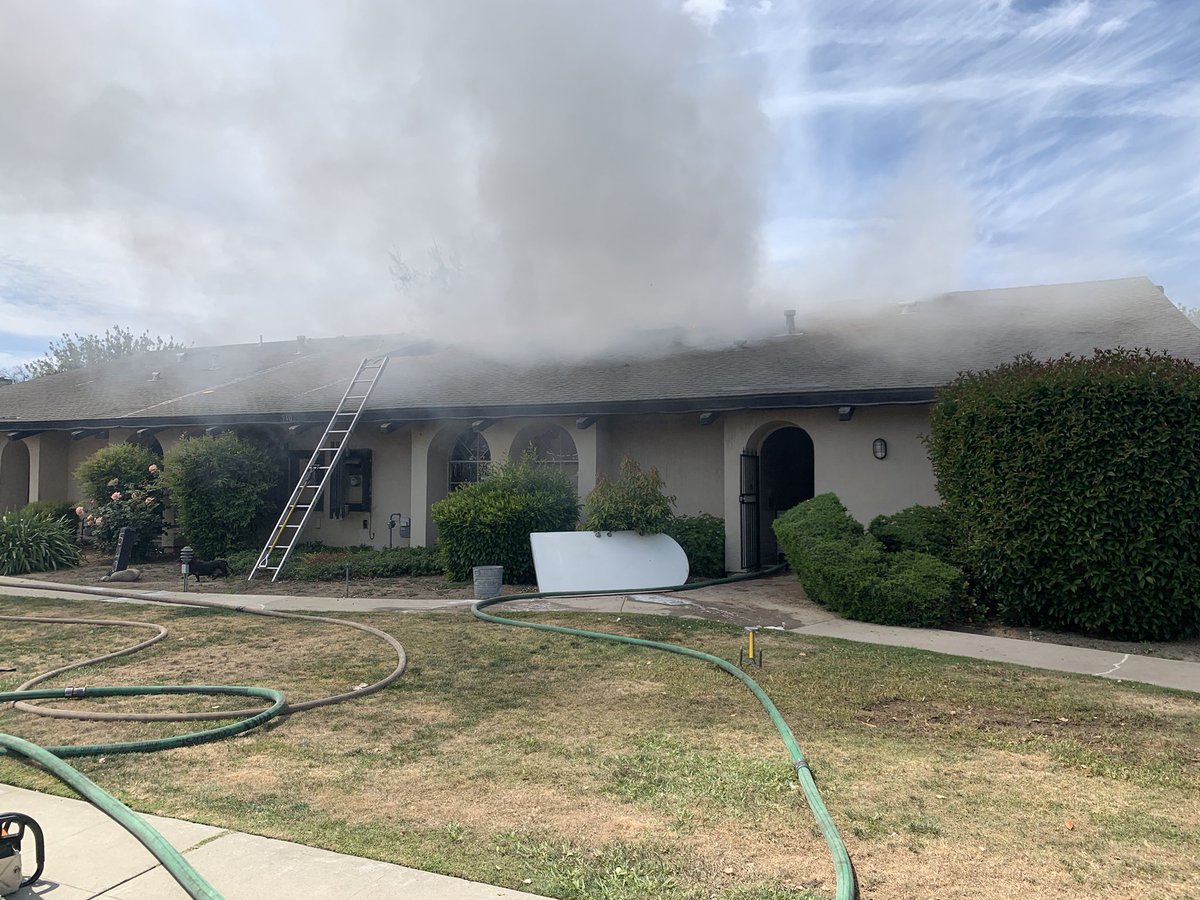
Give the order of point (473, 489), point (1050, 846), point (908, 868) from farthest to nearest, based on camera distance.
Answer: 1. point (473, 489)
2. point (1050, 846)
3. point (908, 868)

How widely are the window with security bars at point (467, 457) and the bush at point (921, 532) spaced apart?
672 centimetres

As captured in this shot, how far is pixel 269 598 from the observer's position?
371 inches

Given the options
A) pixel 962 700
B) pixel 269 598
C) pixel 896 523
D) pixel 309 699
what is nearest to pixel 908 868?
pixel 962 700

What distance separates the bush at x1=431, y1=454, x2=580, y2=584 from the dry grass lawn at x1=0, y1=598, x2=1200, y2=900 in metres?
4.22

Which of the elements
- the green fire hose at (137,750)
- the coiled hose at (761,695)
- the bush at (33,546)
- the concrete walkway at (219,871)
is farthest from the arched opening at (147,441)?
the concrete walkway at (219,871)

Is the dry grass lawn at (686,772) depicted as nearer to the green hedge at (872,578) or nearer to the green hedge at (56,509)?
the green hedge at (872,578)

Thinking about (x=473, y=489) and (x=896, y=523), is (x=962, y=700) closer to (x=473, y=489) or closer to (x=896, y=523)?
(x=896, y=523)

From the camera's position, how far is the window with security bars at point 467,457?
44.3ft

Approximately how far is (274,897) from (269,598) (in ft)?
24.2

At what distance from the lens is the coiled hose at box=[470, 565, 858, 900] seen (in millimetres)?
2734

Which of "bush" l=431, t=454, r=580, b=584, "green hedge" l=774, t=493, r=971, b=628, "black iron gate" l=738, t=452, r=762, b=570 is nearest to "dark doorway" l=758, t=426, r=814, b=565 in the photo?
"black iron gate" l=738, t=452, r=762, b=570

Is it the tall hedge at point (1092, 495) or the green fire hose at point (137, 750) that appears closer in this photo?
the green fire hose at point (137, 750)

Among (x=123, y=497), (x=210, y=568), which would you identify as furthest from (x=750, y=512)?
(x=123, y=497)

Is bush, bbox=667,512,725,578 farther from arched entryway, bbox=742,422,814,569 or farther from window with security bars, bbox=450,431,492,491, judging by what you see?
window with security bars, bbox=450,431,492,491
